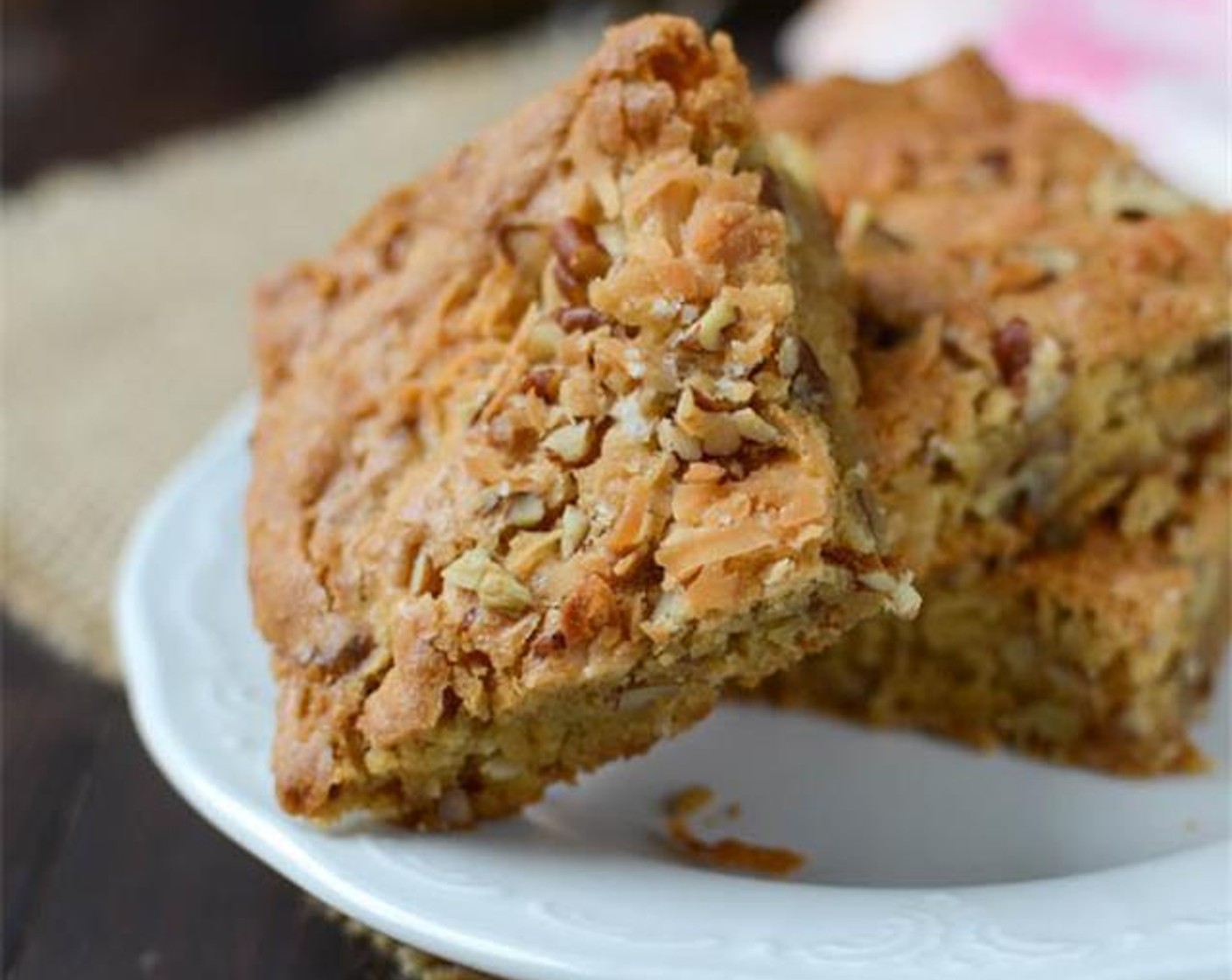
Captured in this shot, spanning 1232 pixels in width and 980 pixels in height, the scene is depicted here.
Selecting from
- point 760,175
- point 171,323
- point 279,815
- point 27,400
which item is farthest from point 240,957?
point 171,323

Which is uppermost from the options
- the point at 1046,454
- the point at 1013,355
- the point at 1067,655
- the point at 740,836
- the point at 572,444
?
the point at 572,444

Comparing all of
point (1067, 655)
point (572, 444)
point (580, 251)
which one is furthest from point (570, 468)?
point (1067, 655)

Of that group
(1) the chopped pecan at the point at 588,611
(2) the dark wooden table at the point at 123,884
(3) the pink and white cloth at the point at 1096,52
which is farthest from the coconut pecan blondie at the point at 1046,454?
(3) the pink and white cloth at the point at 1096,52

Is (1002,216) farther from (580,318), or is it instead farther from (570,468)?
(570,468)

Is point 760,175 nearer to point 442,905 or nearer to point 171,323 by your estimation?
point 442,905

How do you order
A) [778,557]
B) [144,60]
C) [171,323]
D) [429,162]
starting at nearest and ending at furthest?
[778,557] < [171,323] < [429,162] < [144,60]

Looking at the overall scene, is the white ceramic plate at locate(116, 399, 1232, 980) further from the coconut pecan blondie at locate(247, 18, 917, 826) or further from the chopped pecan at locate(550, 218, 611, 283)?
the chopped pecan at locate(550, 218, 611, 283)
